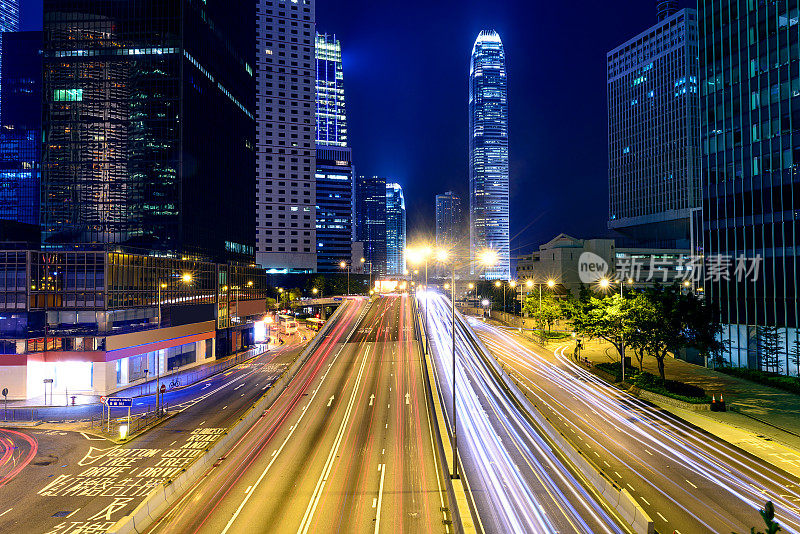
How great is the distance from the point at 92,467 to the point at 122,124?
251 feet

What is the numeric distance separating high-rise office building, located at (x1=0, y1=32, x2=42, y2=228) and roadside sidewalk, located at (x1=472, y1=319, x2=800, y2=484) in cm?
14876

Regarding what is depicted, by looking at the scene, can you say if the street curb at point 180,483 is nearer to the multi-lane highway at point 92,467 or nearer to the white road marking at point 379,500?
the multi-lane highway at point 92,467

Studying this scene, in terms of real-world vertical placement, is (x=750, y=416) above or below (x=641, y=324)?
below

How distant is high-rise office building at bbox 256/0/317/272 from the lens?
170 m

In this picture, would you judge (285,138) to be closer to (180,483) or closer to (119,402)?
(119,402)

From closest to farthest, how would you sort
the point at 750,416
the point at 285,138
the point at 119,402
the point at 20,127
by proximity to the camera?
1. the point at 119,402
2. the point at 750,416
3. the point at 20,127
4. the point at 285,138

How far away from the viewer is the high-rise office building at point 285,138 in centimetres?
17025

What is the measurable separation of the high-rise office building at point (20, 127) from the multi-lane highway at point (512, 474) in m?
133

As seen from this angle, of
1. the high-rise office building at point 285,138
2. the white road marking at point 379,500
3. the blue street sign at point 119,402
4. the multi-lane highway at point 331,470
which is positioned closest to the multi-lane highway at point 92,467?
the blue street sign at point 119,402

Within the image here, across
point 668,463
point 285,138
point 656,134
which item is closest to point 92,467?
point 668,463

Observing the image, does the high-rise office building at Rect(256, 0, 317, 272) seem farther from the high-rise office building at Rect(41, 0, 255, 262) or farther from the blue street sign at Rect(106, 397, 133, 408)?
the blue street sign at Rect(106, 397, 133, 408)

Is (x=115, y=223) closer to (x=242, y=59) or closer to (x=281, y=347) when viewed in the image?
(x=281, y=347)

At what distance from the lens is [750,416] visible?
40.4 meters

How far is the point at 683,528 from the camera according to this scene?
Answer: 2217 cm
